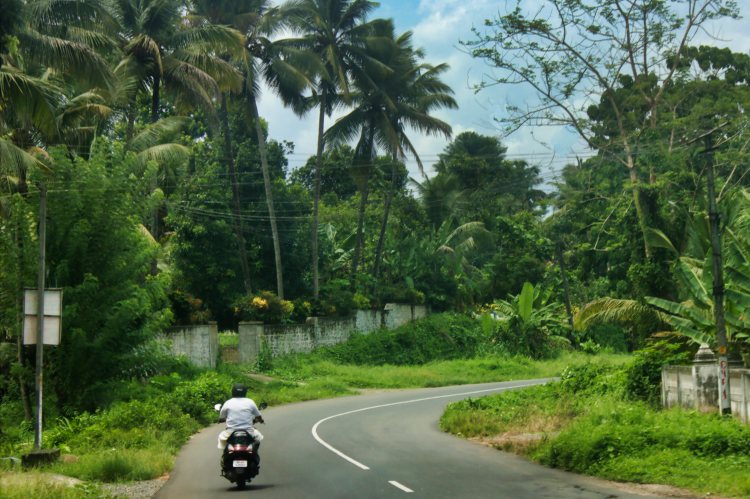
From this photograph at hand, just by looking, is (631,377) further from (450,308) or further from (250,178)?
(450,308)

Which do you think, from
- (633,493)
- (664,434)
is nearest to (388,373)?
(664,434)

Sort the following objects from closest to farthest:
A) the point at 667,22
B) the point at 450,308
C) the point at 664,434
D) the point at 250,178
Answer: the point at 664,434, the point at 667,22, the point at 250,178, the point at 450,308

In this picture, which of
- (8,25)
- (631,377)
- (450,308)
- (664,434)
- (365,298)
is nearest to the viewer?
(664,434)

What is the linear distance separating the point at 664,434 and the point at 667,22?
15908mm

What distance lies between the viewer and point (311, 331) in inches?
1571

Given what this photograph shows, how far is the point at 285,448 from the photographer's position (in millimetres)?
17688

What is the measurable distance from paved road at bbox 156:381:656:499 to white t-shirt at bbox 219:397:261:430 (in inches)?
36.7

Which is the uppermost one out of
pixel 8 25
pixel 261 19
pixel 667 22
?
pixel 261 19

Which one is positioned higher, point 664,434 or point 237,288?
point 237,288

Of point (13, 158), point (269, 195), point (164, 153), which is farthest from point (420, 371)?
point (13, 158)

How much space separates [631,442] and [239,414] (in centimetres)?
639

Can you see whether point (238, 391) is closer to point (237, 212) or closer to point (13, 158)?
point (13, 158)

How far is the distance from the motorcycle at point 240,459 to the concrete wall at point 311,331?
→ 78.1ft

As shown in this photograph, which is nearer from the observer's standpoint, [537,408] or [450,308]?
[537,408]
